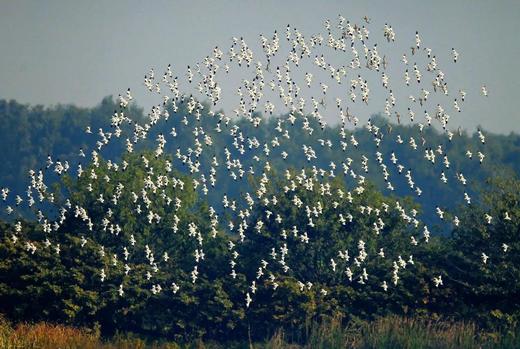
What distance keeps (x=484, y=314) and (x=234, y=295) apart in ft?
55.2

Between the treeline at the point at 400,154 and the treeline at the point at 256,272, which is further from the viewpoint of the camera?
the treeline at the point at 400,154

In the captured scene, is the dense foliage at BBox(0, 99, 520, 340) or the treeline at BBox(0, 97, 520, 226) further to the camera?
the treeline at BBox(0, 97, 520, 226)

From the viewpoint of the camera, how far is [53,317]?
69312mm

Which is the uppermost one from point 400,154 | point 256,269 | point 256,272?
point 400,154

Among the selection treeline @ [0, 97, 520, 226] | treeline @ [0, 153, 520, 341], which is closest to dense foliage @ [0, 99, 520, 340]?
treeline @ [0, 153, 520, 341]

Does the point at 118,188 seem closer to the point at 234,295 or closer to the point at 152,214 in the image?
the point at 152,214

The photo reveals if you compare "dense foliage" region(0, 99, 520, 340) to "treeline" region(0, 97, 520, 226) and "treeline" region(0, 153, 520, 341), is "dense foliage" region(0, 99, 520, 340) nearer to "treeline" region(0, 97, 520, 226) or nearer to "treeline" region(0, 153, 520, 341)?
"treeline" region(0, 153, 520, 341)

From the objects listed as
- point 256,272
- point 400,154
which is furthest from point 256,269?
point 400,154

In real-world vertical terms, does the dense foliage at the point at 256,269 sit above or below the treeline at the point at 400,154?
below

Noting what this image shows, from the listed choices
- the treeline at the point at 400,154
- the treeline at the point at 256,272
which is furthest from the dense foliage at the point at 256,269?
the treeline at the point at 400,154

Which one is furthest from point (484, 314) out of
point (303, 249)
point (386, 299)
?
point (303, 249)

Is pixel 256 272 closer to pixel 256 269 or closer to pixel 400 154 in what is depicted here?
pixel 256 269

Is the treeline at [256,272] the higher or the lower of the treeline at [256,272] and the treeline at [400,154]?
the lower

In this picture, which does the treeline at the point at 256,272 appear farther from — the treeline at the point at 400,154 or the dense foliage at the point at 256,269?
the treeline at the point at 400,154
